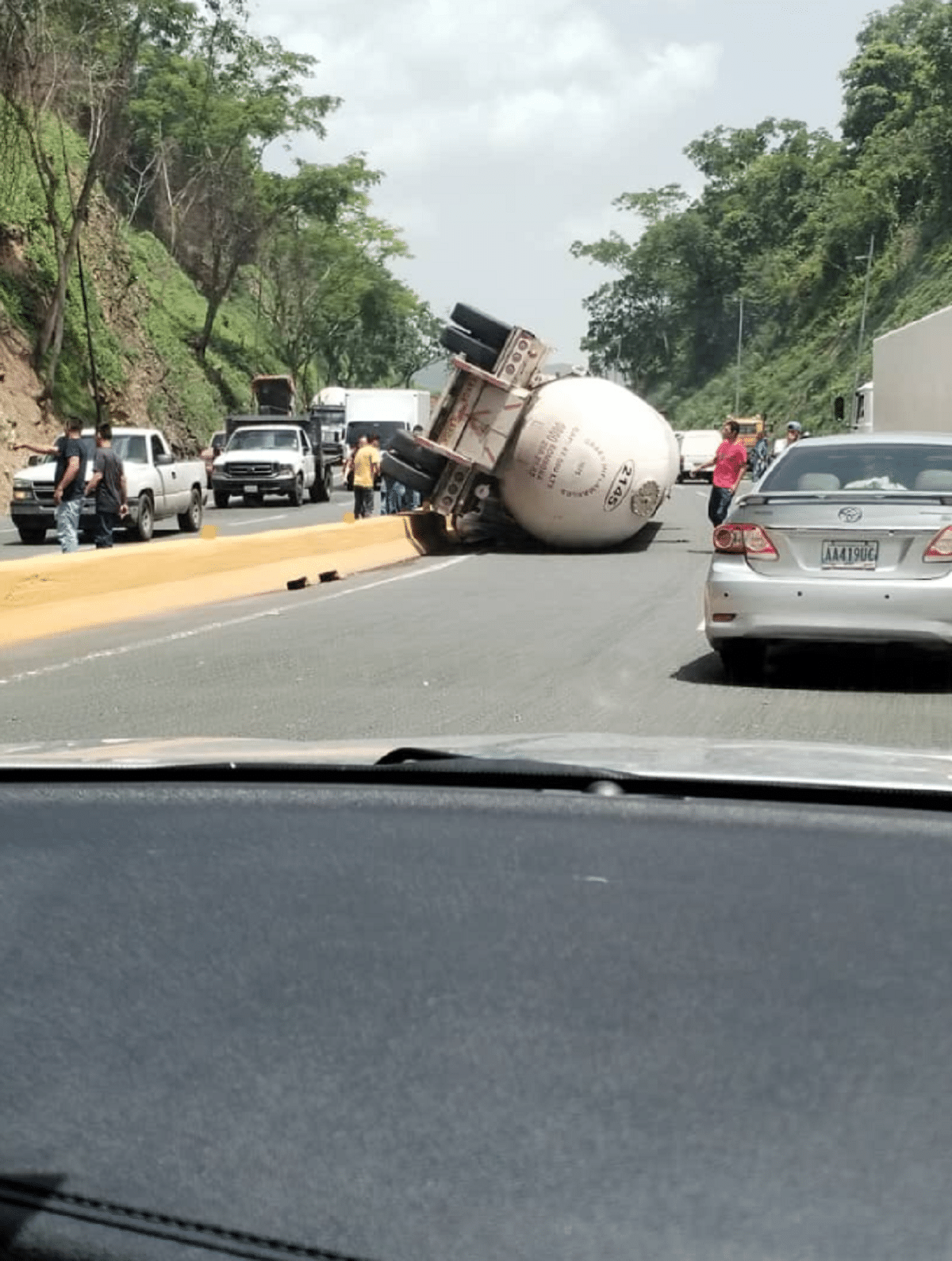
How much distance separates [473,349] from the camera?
24125 mm

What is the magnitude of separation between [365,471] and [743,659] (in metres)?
21.2

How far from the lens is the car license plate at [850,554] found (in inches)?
431

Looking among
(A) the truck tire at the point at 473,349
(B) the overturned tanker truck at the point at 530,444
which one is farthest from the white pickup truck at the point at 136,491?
(A) the truck tire at the point at 473,349

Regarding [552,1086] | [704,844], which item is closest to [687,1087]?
[552,1086]

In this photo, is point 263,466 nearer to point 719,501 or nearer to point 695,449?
point 719,501

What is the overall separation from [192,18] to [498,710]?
5403cm

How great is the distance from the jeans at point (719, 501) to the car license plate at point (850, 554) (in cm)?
1290

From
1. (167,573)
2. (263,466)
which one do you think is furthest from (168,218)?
(167,573)

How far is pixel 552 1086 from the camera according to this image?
5.93 feet

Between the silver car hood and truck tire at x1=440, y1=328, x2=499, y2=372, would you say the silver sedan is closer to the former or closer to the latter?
the silver car hood

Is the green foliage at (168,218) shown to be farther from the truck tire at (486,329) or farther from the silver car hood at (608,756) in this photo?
the silver car hood at (608,756)

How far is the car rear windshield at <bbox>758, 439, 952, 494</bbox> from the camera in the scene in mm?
11383

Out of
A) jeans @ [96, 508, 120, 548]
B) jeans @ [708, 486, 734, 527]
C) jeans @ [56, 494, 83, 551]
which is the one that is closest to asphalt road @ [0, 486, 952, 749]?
jeans @ [56, 494, 83, 551]

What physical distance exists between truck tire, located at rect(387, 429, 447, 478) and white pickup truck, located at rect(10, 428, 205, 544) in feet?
17.6
